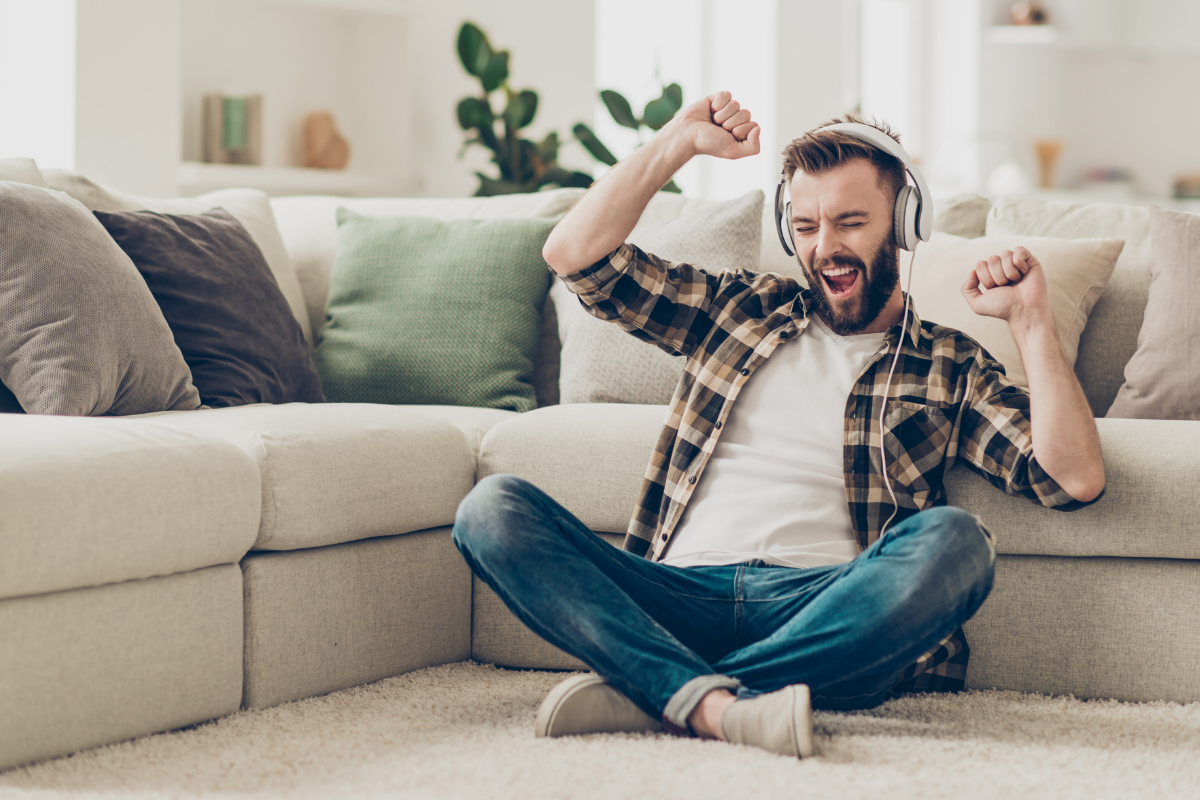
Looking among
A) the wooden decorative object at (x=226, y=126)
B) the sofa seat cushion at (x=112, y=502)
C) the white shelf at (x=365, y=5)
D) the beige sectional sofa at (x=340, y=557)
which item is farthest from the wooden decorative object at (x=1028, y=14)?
the sofa seat cushion at (x=112, y=502)

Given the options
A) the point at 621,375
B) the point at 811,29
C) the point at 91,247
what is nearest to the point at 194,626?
the point at 91,247

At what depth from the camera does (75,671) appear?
55.6 inches

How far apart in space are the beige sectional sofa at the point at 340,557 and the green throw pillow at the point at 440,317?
0.32m

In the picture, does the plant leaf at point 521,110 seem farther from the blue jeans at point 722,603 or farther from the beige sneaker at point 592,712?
the beige sneaker at point 592,712

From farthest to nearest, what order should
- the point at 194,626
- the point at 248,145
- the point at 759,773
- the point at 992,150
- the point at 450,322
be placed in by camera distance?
the point at 992,150
the point at 248,145
the point at 450,322
the point at 194,626
the point at 759,773

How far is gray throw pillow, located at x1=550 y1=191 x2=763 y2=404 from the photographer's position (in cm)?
230

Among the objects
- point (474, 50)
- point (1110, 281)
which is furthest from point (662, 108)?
point (1110, 281)

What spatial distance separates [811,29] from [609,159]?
7.39ft

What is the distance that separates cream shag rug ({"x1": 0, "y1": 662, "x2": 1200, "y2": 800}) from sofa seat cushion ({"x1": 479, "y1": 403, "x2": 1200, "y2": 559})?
24 centimetres

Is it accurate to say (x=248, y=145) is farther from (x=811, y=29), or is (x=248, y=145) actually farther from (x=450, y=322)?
(x=811, y=29)

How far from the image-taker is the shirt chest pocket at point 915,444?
1.65 meters

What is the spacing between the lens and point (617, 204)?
1.68 metres

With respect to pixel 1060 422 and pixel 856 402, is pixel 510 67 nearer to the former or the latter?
pixel 856 402

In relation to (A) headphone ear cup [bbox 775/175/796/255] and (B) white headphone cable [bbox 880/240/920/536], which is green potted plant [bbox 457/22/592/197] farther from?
(B) white headphone cable [bbox 880/240/920/536]
